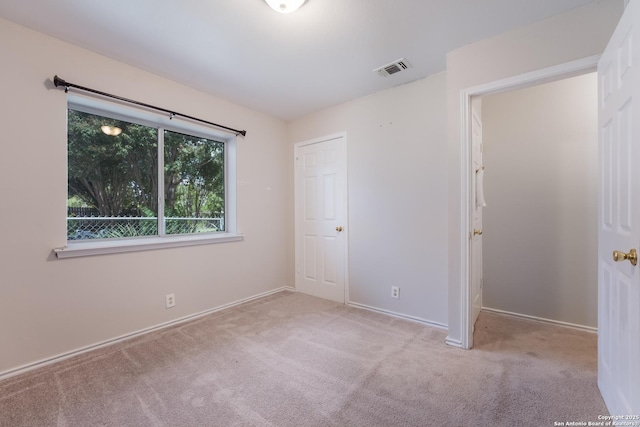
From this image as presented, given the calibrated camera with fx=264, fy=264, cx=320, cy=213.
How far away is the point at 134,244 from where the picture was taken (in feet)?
7.71

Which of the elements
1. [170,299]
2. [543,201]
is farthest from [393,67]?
[170,299]

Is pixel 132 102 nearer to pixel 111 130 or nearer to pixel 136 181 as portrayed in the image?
pixel 111 130

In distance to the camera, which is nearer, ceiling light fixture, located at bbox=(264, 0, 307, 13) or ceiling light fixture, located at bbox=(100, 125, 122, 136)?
ceiling light fixture, located at bbox=(264, 0, 307, 13)

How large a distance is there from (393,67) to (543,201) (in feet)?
6.44

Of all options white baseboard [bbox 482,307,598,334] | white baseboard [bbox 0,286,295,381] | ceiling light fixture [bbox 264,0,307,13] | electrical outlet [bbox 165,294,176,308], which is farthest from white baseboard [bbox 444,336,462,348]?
ceiling light fixture [bbox 264,0,307,13]

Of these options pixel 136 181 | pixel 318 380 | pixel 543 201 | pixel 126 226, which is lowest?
pixel 318 380

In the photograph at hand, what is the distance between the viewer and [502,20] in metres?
1.82

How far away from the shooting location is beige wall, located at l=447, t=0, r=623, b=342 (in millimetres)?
1657

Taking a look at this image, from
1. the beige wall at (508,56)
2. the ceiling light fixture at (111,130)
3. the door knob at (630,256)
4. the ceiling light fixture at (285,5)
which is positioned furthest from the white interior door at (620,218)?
the ceiling light fixture at (111,130)

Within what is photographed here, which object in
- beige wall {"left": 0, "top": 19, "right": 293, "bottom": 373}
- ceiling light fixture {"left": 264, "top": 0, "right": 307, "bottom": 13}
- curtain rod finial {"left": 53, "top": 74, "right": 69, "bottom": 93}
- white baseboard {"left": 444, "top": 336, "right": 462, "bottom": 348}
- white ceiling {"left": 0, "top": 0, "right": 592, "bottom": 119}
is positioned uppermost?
white ceiling {"left": 0, "top": 0, "right": 592, "bottom": 119}

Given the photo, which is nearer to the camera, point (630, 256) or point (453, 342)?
point (630, 256)

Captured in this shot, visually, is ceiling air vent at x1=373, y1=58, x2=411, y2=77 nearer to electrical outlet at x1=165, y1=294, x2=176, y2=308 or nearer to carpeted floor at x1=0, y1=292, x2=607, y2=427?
carpeted floor at x1=0, y1=292, x2=607, y2=427

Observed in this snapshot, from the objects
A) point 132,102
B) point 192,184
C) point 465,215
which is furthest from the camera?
point 192,184

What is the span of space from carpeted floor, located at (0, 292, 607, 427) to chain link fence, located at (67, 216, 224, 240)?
97cm
